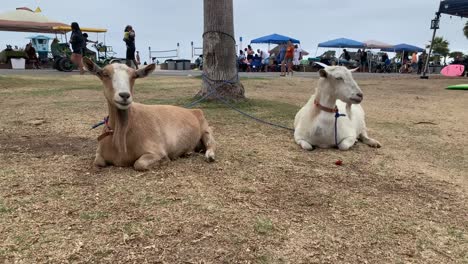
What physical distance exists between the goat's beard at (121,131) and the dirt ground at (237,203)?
0.25m

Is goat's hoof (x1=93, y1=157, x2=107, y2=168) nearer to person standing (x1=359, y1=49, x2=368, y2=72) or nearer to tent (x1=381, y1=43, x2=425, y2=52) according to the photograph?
person standing (x1=359, y1=49, x2=368, y2=72)

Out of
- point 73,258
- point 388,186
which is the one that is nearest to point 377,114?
point 388,186

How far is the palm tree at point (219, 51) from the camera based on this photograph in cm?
844

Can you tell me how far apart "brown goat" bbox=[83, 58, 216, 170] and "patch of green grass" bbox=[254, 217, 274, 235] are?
1466 mm

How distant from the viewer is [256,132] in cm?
633

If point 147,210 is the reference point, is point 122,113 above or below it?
above

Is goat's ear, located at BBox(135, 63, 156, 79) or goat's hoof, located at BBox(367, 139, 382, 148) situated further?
goat's hoof, located at BBox(367, 139, 382, 148)

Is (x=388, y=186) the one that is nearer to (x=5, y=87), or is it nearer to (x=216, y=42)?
(x=216, y=42)

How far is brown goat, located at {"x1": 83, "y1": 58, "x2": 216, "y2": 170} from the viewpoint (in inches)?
152

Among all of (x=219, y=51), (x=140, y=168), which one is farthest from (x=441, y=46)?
(x=140, y=168)

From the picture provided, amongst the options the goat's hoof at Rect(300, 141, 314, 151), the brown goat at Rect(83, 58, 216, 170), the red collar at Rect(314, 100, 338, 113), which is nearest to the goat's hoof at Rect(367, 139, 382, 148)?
the red collar at Rect(314, 100, 338, 113)

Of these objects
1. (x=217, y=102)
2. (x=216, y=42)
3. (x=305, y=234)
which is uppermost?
(x=216, y=42)

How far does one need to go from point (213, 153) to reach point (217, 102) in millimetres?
3974

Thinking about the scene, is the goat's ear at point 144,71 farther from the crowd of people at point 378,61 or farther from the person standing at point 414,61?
the person standing at point 414,61
